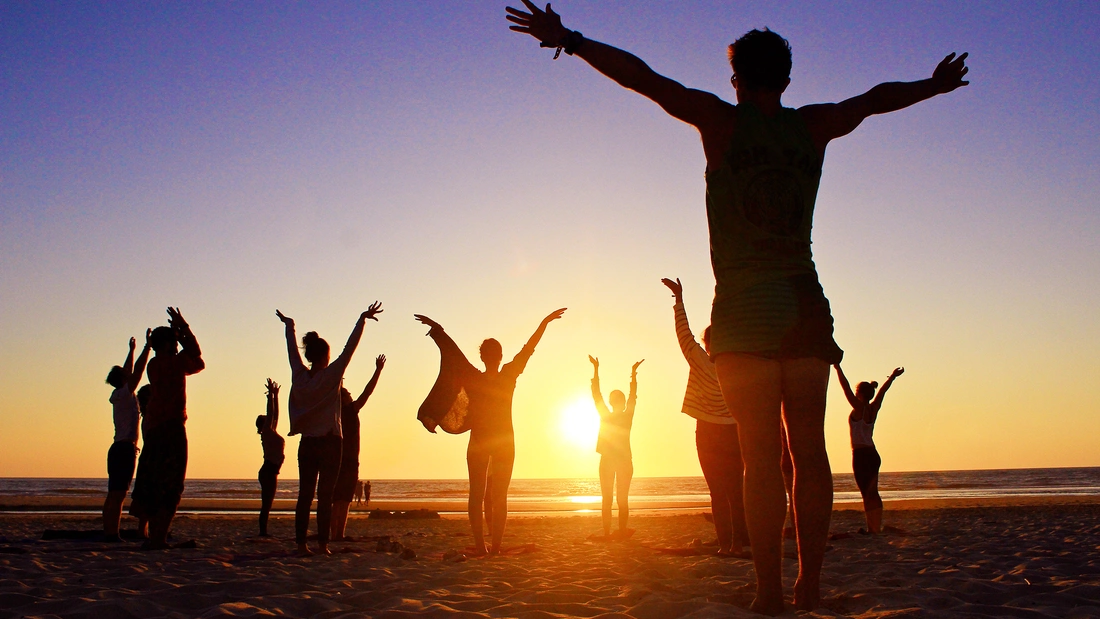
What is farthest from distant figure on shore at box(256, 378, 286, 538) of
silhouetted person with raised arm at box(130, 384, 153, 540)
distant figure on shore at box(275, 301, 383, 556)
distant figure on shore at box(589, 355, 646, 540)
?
distant figure on shore at box(589, 355, 646, 540)

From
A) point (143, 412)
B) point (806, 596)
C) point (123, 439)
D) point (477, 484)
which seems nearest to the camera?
point (806, 596)

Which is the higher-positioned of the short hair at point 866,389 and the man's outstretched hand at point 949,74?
the man's outstretched hand at point 949,74

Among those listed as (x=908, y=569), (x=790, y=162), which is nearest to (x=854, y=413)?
(x=908, y=569)

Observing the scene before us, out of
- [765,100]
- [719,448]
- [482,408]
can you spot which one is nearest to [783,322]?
[765,100]

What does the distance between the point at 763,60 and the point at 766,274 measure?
1038mm

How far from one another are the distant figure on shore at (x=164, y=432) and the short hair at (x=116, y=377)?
6.33 feet

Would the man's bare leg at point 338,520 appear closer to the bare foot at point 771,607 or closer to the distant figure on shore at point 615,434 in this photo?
the distant figure on shore at point 615,434

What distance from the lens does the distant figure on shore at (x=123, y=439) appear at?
8.08 meters

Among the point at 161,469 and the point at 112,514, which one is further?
the point at 112,514

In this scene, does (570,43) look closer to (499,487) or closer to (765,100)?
(765,100)

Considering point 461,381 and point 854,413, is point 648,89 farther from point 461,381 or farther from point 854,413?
point 854,413

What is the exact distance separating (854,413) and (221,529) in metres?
11.7

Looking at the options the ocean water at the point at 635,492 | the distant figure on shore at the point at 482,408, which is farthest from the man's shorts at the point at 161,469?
the ocean water at the point at 635,492

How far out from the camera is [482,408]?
7109 mm
